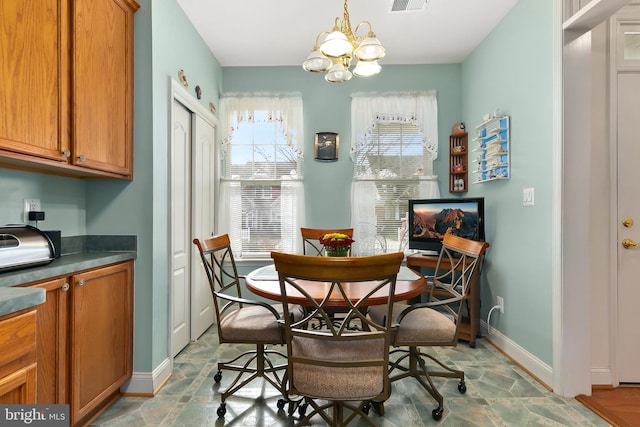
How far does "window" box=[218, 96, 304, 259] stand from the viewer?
11.6 ft

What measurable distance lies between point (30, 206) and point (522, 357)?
11.3 ft

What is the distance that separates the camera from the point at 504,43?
2.72m

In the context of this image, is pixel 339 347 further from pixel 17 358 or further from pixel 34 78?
pixel 34 78

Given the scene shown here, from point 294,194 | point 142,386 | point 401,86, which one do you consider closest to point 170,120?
point 294,194

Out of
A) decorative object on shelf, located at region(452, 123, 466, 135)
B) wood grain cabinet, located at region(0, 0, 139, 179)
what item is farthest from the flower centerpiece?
decorative object on shelf, located at region(452, 123, 466, 135)

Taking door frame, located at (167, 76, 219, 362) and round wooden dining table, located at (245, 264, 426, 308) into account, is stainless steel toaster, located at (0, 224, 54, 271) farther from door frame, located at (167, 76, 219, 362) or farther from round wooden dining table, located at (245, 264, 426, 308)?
round wooden dining table, located at (245, 264, 426, 308)

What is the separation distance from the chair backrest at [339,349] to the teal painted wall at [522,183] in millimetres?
1542

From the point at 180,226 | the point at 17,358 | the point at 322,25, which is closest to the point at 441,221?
the point at 322,25

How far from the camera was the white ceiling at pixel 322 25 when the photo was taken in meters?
2.57

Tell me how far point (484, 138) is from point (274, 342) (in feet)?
8.59

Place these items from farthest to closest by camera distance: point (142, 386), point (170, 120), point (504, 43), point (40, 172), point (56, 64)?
point (504, 43), point (170, 120), point (142, 386), point (40, 172), point (56, 64)

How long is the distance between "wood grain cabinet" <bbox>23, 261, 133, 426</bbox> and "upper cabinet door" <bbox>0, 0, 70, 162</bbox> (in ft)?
2.14

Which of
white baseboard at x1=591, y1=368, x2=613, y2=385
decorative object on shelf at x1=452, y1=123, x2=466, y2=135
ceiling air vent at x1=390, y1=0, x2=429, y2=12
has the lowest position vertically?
white baseboard at x1=591, y1=368, x2=613, y2=385

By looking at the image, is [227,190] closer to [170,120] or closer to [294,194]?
[294,194]
